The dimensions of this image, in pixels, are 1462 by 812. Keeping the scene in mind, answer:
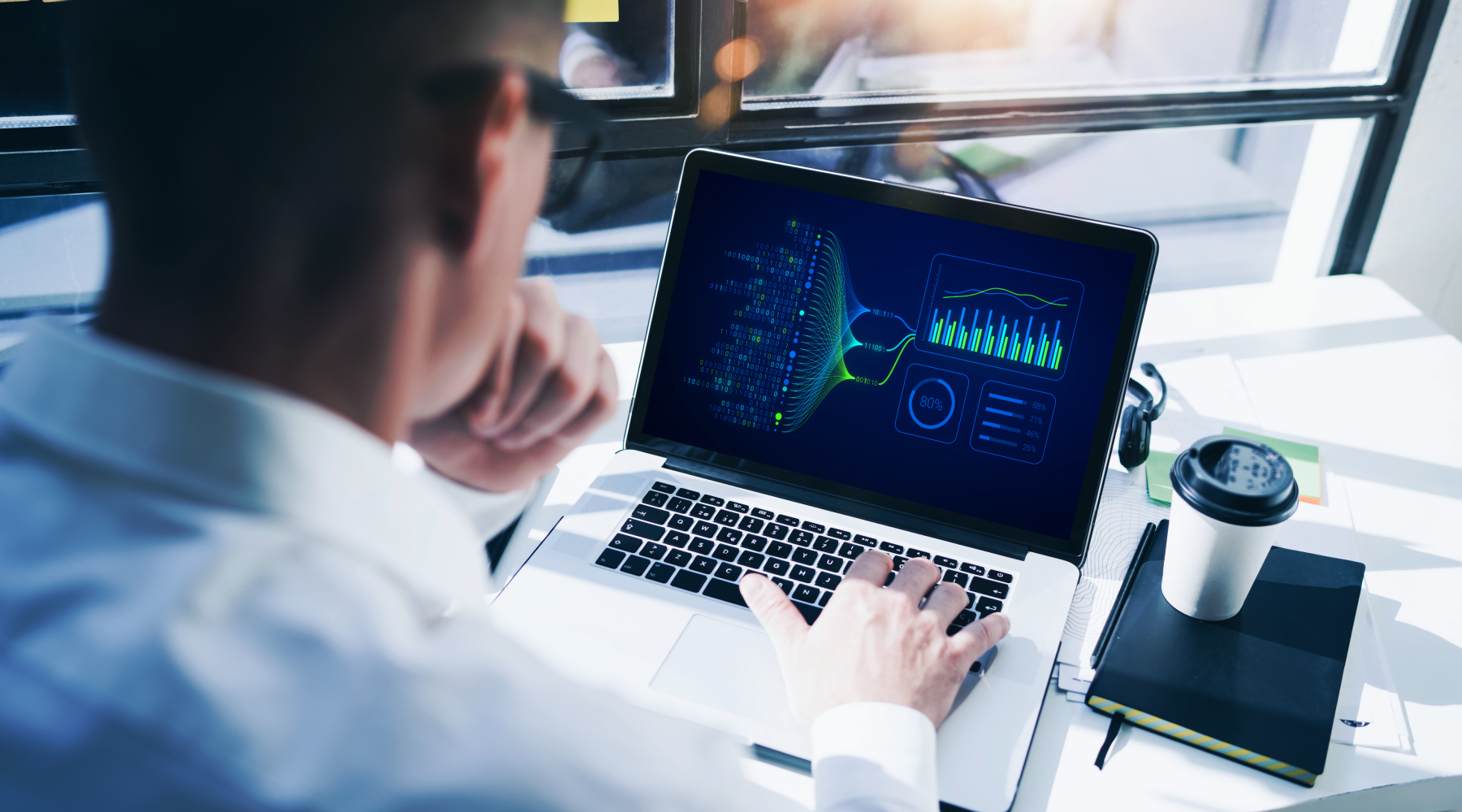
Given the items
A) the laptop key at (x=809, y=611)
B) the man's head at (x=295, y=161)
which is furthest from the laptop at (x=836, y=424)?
the man's head at (x=295, y=161)

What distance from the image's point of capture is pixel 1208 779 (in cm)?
70

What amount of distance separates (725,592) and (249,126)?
578 millimetres

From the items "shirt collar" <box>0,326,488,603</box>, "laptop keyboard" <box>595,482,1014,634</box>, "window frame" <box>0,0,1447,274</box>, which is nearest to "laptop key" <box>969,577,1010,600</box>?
"laptop keyboard" <box>595,482,1014,634</box>

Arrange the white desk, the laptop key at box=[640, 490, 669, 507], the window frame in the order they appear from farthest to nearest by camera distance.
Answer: the window frame, the laptop key at box=[640, 490, 669, 507], the white desk

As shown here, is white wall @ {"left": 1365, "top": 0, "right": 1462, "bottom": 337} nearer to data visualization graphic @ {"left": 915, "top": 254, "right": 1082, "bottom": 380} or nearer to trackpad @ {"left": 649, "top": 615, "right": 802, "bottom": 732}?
data visualization graphic @ {"left": 915, "top": 254, "right": 1082, "bottom": 380}

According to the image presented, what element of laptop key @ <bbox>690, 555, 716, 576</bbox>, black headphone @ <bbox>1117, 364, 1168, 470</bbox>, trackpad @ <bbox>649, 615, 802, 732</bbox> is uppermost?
black headphone @ <bbox>1117, 364, 1168, 470</bbox>

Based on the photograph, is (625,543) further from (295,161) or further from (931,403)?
(295,161)

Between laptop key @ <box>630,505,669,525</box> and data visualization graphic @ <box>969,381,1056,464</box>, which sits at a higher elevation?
data visualization graphic @ <box>969,381,1056,464</box>

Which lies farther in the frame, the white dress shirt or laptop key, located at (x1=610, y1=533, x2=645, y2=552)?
laptop key, located at (x1=610, y1=533, x2=645, y2=552)

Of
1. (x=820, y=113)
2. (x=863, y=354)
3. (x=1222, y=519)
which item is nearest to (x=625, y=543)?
(x=863, y=354)

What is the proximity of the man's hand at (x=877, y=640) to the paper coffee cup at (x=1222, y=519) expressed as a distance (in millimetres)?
169

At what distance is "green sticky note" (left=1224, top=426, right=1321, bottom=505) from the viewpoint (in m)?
1.02

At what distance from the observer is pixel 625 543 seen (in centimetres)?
88

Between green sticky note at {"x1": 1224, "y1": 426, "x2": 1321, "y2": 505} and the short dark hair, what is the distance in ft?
3.11
